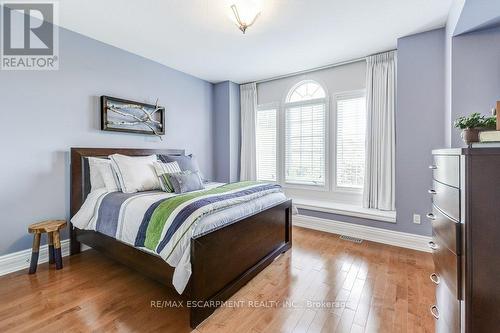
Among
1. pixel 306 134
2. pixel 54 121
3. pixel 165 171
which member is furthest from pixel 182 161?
pixel 306 134

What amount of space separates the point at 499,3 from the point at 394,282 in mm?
2467

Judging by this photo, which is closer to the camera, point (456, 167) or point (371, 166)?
point (456, 167)

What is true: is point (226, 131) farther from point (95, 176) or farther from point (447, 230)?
point (447, 230)

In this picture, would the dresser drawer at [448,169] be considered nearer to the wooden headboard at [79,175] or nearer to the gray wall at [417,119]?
the gray wall at [417,119]

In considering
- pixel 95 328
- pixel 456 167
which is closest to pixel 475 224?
pixel 456 167

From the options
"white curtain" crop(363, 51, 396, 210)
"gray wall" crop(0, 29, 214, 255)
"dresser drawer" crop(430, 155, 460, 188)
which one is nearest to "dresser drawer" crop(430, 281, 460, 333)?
"dresser drawer" crop(430, 155, 460, 188)

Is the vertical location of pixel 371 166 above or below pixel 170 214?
above

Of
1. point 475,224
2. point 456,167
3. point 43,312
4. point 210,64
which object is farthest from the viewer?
point 210,64

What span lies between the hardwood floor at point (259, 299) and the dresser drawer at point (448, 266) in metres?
0.54

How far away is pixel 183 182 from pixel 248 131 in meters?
2.29

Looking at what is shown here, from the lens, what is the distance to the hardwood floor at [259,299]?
5.30ft

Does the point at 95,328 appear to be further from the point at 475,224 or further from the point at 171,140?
the point at 171,140

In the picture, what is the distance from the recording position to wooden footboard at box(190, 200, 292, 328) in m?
1.61

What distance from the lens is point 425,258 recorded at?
263 centimetres
